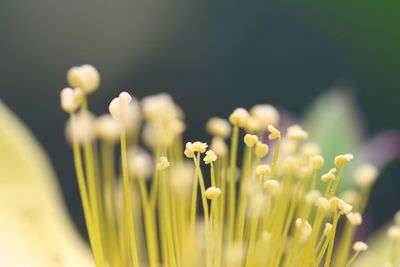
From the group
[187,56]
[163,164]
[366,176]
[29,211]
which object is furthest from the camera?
[187,56]

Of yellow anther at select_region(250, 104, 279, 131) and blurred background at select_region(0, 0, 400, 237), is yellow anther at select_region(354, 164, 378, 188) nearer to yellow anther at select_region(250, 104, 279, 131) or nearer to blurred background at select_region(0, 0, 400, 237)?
yellow anther at select_region(250, 104, 279, 131)


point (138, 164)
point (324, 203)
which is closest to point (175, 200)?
point (138, 164)

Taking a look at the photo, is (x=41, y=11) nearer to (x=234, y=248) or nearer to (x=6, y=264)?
(x=6, y=264)

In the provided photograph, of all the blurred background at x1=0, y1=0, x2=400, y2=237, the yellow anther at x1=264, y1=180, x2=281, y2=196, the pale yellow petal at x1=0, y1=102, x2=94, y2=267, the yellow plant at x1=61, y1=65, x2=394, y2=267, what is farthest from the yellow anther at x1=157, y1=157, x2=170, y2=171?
the blurred background at x1=0, y1=0, x2=400, y2=237

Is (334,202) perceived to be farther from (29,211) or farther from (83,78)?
(29,211)

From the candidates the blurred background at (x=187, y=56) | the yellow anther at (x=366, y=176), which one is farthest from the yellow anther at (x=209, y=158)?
the blurred background at (x=187, y=56)

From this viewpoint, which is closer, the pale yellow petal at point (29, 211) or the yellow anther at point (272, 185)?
the yellow anther at point (272, 185)

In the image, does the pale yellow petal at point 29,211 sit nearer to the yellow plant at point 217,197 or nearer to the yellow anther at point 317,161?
the yellow plant at point 217,197

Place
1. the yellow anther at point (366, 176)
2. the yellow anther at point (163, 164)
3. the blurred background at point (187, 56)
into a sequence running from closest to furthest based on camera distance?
1. the yellow anther at point (163, 164)
2. the yellow anther at point (366, 176)
3. the blurred background at point (187, 56)
